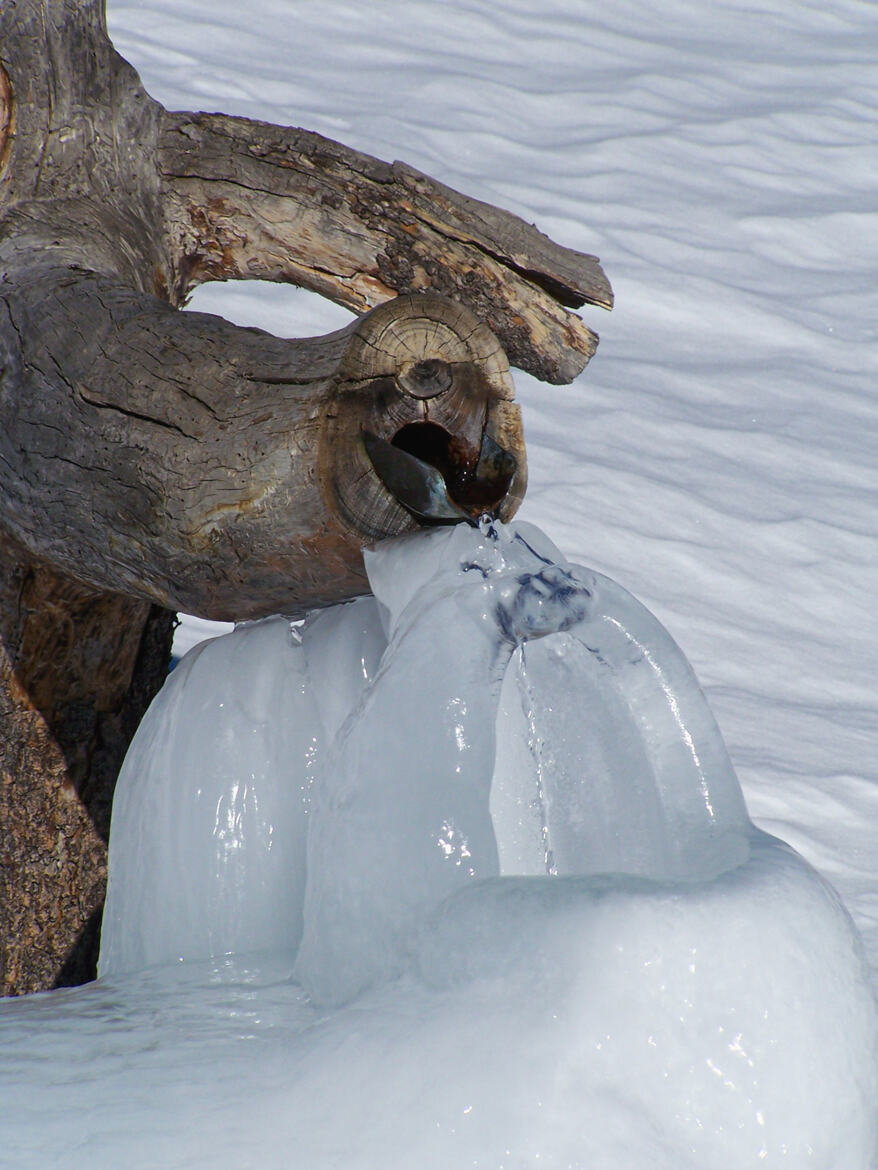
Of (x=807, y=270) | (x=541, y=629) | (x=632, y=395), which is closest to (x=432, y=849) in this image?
(x=541, y=629)

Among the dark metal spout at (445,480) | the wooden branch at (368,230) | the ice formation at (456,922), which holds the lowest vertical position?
the ice formation at (456,922)

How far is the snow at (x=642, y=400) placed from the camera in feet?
3.01

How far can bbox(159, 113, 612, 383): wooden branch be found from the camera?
A: 66.7 inches

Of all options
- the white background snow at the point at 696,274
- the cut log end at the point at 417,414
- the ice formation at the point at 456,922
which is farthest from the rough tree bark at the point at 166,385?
the white background snow at the point at 696,274

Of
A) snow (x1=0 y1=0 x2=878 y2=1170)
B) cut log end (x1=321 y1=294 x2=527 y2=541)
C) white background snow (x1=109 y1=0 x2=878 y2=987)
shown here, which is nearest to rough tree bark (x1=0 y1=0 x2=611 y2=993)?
cut log end (x1=321 y1=294 x2=527 y2=541)

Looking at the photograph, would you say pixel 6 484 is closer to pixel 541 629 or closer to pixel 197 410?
pixel 197 410

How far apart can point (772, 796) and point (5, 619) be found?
1311mm

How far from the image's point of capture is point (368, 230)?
5.67 feet

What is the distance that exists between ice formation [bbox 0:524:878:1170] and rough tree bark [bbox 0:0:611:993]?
0.11 metres

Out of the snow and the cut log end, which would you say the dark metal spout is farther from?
the snow

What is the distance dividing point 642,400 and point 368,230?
212 cm

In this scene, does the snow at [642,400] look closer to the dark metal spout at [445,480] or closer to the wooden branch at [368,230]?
the dark metal spout at [445,480]

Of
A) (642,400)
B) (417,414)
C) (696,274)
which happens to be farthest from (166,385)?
(696,274)

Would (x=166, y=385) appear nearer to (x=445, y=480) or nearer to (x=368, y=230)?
(x=445, y=480)
